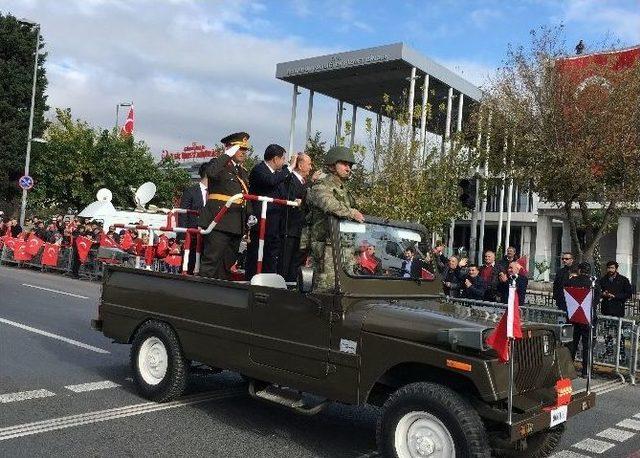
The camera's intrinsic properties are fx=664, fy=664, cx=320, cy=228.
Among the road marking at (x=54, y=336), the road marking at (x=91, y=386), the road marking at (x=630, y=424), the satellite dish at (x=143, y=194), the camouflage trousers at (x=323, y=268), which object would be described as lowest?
the road marking at (x=630, y=424)

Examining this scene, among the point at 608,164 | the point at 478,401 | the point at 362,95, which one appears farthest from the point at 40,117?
the point at 478,401

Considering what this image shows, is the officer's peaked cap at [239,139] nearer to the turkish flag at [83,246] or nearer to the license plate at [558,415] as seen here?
the license plate at [558,415]

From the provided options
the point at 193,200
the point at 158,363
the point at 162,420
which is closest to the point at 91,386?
the point at 158,363

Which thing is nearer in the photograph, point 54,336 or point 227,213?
point 227,213

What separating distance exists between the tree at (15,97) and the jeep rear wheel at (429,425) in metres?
41.3

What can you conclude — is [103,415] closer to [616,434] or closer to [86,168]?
[616,434]

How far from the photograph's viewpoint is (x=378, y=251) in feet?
17.5

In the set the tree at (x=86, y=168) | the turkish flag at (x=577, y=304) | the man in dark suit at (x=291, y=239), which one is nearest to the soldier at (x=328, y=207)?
the man in dark suit at (x=291, y=239)

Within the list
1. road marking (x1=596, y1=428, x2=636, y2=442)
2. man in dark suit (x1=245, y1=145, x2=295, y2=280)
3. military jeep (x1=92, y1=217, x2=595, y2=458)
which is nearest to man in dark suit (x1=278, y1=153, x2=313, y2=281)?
man in dark suit (x1=245, y1=145, x2=295, y2=280)

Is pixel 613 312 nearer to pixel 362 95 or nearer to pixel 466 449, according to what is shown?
pixel 466 449

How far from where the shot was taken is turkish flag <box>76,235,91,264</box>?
66.9ft

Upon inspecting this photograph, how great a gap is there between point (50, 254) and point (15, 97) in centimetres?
2307

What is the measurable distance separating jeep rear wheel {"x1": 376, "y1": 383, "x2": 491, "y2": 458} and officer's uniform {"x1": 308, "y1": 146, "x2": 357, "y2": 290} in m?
1.08

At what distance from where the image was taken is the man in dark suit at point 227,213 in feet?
21.6
